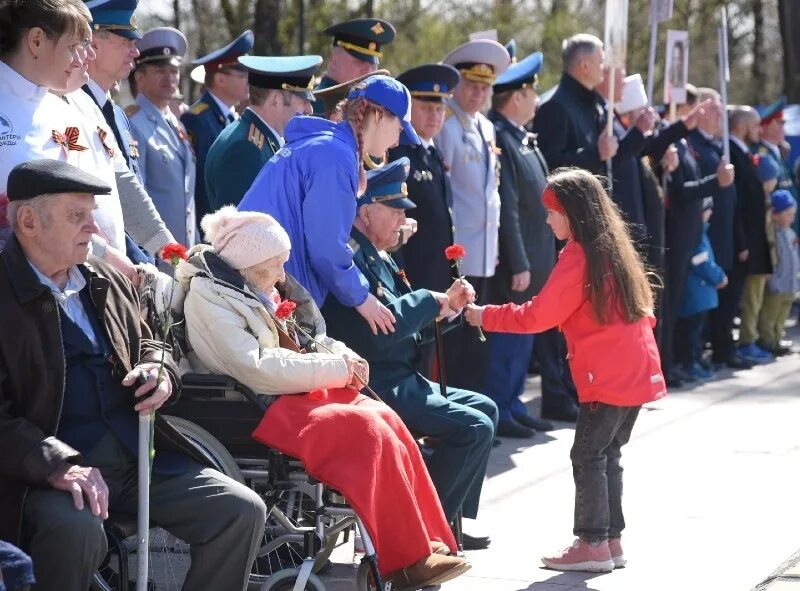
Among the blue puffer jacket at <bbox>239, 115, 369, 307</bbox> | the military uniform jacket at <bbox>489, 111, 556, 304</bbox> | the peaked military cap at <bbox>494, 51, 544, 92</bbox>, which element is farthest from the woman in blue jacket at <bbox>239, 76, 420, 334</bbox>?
the peaked military cap at <bbox>494, 51, 544, 92</bbox>

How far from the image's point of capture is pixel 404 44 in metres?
17.7

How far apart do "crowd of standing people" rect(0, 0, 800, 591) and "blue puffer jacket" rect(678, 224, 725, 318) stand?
1698 mm

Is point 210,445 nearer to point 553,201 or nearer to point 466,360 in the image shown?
point 553,201

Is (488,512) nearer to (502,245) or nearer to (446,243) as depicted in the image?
(446,243)

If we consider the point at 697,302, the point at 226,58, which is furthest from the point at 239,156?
the point at 697,302

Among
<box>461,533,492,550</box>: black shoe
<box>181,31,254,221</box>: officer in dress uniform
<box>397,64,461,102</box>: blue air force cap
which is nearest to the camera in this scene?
<box>461,533,492,550</box>: black shoe

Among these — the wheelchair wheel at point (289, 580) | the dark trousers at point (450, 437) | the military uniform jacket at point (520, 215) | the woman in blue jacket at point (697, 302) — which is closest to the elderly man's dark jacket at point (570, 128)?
the military uniform jacket at point (520, 215)

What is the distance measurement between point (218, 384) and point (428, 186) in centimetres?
310

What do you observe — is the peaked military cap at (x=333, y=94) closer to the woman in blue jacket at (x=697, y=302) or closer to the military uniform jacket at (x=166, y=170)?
the military uniform jacket at (x=166, y=170)

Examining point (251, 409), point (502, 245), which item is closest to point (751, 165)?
point (502, 245)

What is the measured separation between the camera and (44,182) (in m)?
4.27

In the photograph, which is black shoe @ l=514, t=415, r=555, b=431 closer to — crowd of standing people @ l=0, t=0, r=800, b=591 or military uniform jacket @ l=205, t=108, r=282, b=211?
crowd of standing people @ l=0, t=0, r=800, b=591

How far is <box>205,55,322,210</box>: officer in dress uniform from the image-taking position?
265 inches

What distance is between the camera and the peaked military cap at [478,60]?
8.49 m
